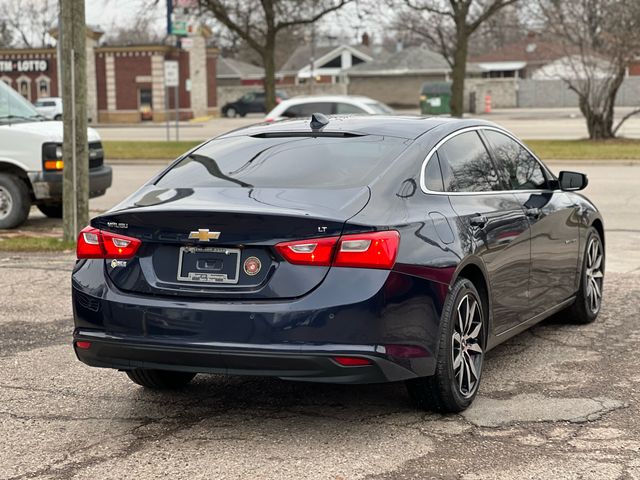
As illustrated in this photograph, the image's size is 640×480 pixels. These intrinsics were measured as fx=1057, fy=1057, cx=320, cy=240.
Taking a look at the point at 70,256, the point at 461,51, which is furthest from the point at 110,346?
the point at 461,51

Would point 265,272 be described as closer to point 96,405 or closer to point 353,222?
point 353,222

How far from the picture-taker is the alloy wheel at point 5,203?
13.1 meters

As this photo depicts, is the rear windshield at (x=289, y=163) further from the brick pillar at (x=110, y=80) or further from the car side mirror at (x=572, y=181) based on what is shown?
the brick pillar at (x=110, y=80)

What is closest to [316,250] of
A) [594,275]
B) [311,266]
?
[311,266]

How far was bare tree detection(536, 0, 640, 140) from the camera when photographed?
2820cm

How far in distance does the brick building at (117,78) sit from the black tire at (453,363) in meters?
57.6

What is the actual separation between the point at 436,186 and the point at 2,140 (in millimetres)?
8713

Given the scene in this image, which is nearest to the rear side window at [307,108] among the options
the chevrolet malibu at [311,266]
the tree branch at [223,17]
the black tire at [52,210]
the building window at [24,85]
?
the black tire at [52,210]

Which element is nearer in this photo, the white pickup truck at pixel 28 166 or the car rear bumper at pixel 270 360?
the car rear bumper at pixel 270 360

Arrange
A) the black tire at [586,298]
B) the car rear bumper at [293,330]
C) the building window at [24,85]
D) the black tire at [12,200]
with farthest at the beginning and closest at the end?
the building window at [24,85] < the black tire at [12,200] < the black tire at [586,298] < the car rear bumper at [293,330]

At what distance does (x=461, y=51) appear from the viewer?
32031 mm

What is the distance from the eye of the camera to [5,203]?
1315cm

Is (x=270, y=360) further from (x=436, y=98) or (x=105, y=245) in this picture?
(x=436, y=98)

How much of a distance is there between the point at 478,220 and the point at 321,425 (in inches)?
54.7
